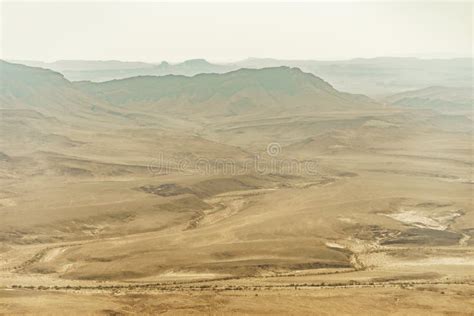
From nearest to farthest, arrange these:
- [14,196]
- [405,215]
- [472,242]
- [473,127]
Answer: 1. [472,242]
2. [405,215]
3. [14,196]
4. [473,127]

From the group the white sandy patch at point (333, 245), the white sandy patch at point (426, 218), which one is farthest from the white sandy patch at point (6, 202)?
the white sandy patch at point (426, 218)

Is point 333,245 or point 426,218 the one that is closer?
point 333,245

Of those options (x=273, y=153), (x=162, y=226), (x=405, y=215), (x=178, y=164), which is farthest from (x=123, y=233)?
(x=273, y=153)

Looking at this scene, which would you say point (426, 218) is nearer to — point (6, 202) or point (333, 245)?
point (333, 245)

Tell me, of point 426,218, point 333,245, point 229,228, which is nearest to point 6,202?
point 229,228

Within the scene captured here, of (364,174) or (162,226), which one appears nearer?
(162,226)

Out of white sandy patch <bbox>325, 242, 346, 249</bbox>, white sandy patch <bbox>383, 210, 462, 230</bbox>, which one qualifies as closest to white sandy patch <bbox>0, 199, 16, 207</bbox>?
white sandy patch <bbox>325, 242, 346, 249</bbox>

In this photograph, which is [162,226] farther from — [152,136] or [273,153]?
[152,136]

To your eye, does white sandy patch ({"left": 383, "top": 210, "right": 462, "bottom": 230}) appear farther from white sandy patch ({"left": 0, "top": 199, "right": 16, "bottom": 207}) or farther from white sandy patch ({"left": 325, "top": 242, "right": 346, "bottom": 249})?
white sandy patch ({"left": 0, "top": 199, "right": 16, "bottom": 207})
